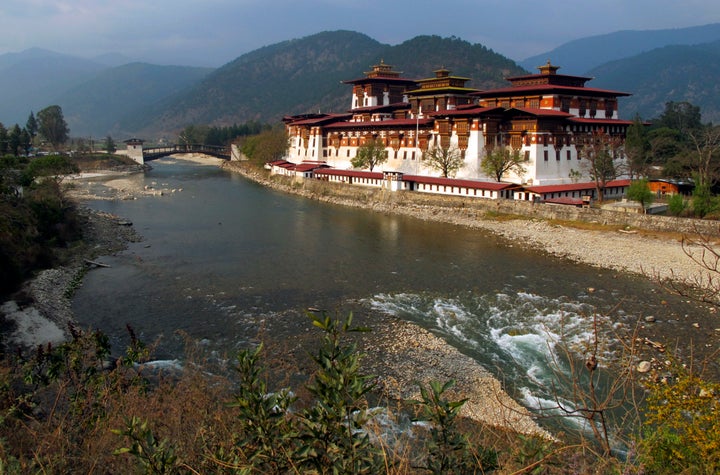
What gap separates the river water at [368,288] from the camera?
17.0m

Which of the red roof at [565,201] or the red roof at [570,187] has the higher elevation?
the red roof at [570,187]

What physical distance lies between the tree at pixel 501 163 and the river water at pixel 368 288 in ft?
26.5

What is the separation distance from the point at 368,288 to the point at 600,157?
79.1 ft

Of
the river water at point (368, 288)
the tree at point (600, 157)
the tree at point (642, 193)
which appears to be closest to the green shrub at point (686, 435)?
the river water at point (368, 288)

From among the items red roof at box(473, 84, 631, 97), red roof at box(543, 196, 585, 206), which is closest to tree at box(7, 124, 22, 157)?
red roof at box(473, 84, 631, 97)

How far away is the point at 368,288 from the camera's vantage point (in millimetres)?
22172

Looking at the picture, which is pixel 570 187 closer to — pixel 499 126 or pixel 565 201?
pixel 565 201

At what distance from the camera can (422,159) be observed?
1897 inches

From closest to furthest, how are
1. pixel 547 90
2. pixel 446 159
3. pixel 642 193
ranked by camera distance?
pixel 642 193
pixel 547 90
pixel 446 159

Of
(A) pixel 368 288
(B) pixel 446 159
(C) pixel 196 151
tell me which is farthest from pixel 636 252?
(C) pixel 196 151

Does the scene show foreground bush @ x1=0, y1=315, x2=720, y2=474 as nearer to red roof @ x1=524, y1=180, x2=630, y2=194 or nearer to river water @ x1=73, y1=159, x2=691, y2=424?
river water @ x1=73, y1=159, x2=691, y2=424

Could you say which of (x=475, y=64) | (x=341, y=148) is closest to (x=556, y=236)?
(x=341, y=148)

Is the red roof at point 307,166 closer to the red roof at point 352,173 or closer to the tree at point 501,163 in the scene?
the red roof at point 352,173

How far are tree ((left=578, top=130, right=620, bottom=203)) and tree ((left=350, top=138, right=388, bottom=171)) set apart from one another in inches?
688
